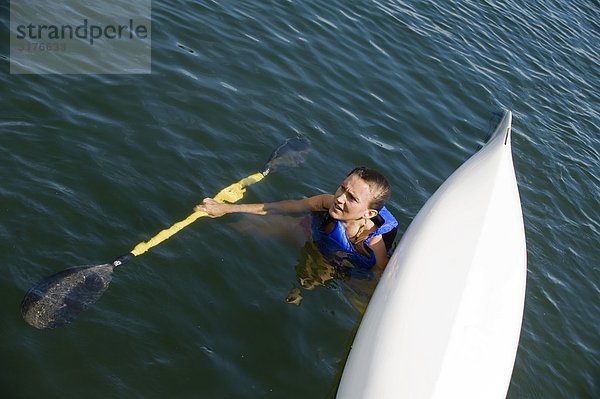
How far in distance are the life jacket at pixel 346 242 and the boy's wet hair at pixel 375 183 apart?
0.21 metres

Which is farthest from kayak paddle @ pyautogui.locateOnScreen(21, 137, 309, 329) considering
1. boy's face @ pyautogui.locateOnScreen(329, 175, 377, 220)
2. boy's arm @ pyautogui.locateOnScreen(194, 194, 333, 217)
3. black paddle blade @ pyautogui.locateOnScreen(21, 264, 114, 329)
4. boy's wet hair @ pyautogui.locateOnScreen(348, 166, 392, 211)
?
boy's wet hair @ pyautogui.locateOnScreen(348, 166, 392, 211)

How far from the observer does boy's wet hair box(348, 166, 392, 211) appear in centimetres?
625

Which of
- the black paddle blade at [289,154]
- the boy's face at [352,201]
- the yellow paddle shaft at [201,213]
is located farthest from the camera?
the black paddle blade at [289,154]

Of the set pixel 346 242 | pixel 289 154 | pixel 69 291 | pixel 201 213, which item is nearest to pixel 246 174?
pixel 289 154

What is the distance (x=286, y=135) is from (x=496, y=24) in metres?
6.17

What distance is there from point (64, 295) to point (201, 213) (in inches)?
56.3

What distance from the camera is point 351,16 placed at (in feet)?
35.9

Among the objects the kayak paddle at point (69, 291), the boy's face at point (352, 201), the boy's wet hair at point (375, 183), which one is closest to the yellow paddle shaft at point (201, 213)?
the kayak paddle at point (69, 291)

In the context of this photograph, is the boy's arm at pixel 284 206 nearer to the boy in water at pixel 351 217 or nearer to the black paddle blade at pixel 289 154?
the boy in water at pixel 351 217

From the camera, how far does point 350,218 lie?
6.46 metres

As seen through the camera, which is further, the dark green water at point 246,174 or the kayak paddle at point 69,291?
the dark green water at point 246,174

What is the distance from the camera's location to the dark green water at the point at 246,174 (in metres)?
5.30

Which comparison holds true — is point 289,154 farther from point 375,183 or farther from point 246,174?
point 375,183

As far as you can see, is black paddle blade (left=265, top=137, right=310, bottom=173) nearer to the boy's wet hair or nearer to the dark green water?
the dark green water
